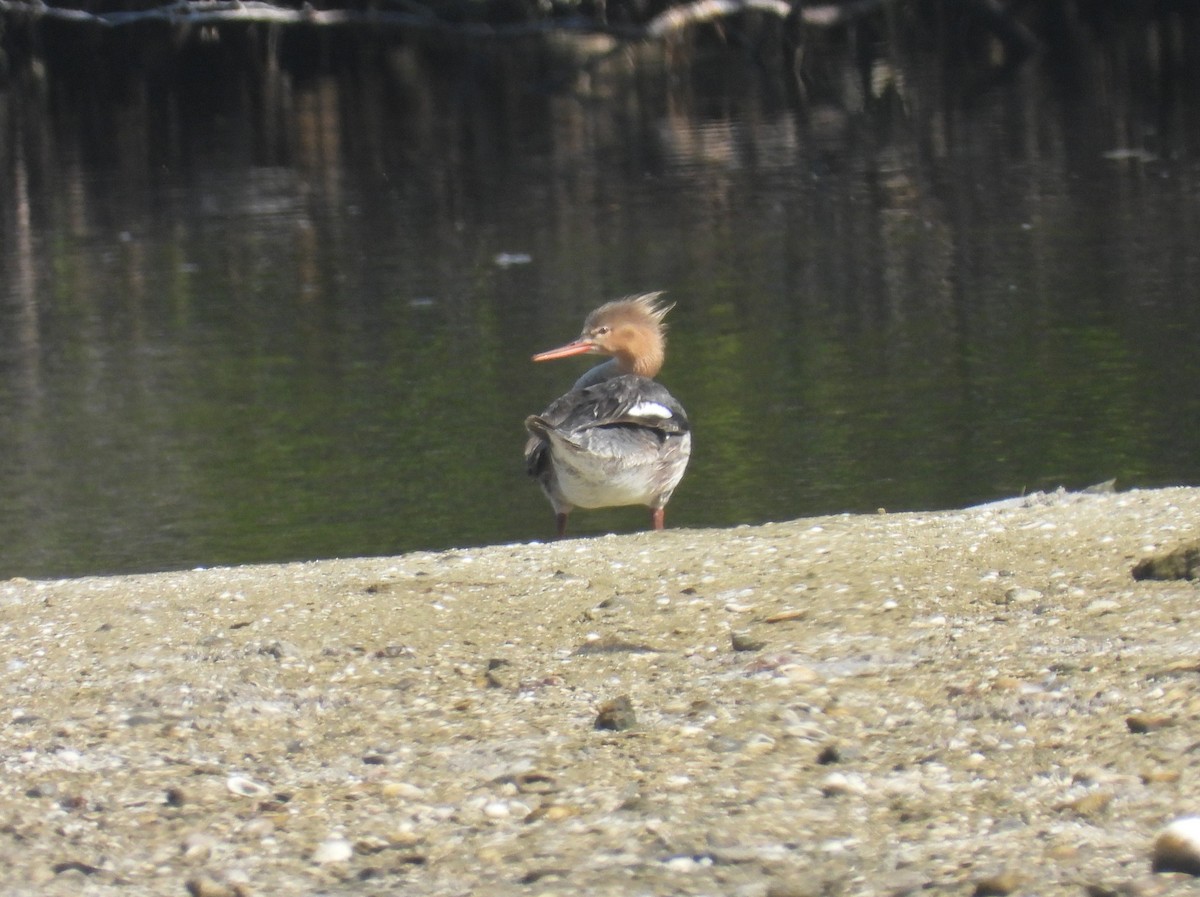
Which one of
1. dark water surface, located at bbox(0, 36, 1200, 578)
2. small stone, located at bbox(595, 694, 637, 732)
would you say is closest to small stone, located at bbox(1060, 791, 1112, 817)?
small stone, located at bbox(595, 694, 637, 732)

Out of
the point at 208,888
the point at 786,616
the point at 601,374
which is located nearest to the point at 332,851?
the point at 208,888

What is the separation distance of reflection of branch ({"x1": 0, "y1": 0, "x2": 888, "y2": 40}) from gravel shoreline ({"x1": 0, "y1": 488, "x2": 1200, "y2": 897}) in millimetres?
28643

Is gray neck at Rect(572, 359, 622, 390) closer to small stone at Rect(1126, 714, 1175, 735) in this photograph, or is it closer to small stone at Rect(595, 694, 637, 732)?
small stone at Rect(595, 694, 637, 732)

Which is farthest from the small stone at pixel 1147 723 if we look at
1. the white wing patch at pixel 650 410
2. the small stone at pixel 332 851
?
the white wing patch at pixel 650 410

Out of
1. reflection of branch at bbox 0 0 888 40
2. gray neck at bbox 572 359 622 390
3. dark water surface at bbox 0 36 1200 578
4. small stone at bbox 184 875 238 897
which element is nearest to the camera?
small stone at bbox 184 875 238 897

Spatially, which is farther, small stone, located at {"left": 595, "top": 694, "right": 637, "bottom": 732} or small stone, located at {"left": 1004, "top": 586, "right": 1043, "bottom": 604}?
small stone, located at {"left": 1004, "top": 586, "right": 1043, "bottom": 604}

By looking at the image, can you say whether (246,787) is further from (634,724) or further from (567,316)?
(567,316)

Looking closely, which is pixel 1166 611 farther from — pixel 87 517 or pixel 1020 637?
pixel 87 517

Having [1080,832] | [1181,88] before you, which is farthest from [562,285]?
[1181,88]

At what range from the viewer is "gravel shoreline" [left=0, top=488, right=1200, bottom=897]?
340 cm

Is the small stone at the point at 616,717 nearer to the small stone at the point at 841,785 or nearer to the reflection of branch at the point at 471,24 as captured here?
the small stone at the point at 841,785

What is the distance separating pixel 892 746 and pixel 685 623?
1086 millimetres

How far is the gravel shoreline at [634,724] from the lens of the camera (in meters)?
3.40

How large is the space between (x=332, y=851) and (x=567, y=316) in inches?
334
